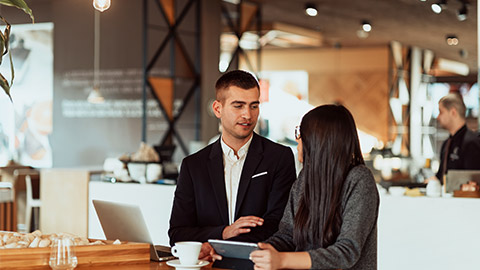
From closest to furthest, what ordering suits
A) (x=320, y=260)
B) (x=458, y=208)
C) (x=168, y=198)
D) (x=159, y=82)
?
(x=320, y=260)
(x=458, y=208)
(x=168, y=198)
(x=159, y=82)

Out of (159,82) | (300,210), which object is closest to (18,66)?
(159,82)

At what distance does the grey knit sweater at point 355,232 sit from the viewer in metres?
2.32

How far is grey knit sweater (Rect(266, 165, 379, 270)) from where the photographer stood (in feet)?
7.60

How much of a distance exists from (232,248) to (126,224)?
672mm

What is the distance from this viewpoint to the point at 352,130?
7.79ft

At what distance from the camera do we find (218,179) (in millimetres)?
3131

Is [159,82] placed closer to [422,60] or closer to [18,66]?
[18,66]

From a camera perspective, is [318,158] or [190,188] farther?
[190,188]

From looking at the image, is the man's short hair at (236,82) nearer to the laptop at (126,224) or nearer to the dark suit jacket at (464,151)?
the laptop at (126,224)

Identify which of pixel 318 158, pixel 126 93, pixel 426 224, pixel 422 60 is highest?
pixel 422 60

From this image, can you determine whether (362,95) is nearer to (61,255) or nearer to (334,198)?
(334,198)

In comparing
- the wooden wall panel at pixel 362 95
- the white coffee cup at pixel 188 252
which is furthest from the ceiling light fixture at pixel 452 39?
the white coffee cup at pixel 188 252

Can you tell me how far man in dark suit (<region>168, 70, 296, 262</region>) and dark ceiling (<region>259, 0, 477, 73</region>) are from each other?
687 cm

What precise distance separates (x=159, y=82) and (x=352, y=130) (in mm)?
7882
